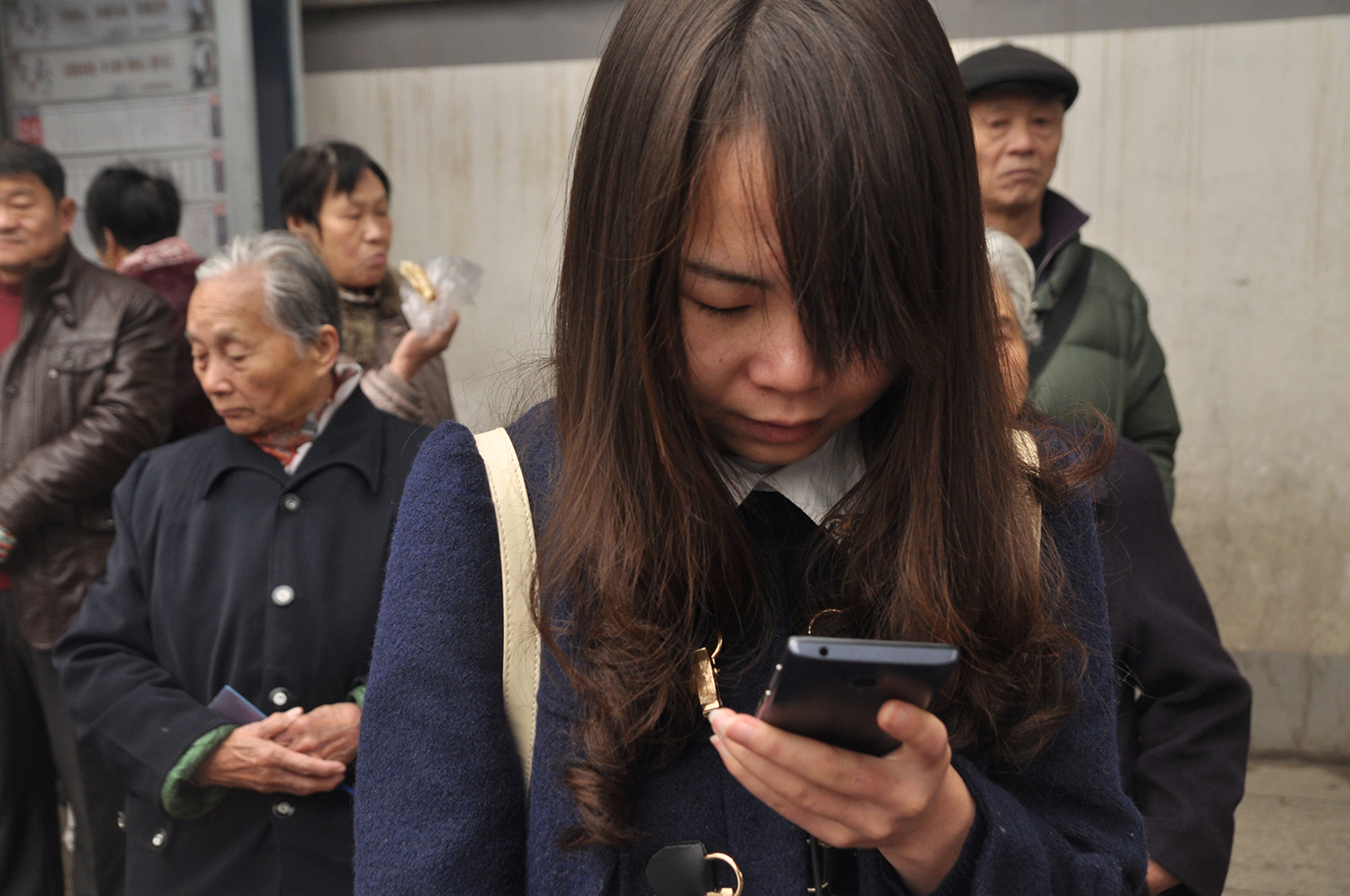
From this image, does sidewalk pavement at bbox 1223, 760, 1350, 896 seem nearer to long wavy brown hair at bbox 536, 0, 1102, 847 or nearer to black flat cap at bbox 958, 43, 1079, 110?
black flat cap at bbox 958, 43, 1079, 110

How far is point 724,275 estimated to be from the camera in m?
0.90

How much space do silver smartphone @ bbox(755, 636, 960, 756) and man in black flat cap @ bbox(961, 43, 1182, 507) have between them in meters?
1.99

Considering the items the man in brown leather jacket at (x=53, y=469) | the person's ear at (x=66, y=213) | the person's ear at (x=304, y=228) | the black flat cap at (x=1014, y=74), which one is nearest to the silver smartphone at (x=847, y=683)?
the black flat cap at (x=1014, y=74)

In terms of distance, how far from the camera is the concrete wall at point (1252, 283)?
424 cm

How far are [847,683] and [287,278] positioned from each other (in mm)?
2068

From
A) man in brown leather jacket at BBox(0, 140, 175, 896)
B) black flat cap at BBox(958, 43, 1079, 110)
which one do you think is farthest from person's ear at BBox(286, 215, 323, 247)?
black flat cap at BBox(958, 43, 1079, 110)

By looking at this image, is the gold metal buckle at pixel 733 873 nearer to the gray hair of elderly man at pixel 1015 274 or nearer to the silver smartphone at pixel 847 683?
the silver smartphone at pixel 847 683

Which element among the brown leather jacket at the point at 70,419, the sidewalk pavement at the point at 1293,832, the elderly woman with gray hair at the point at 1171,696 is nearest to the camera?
the elderly woman with gray hair at the point at 1171,696

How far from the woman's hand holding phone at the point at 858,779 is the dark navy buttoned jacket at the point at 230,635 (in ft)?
5.07

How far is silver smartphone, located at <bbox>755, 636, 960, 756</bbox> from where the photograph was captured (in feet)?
2.32

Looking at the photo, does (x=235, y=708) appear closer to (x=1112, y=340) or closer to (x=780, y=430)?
(x=780, y=430)

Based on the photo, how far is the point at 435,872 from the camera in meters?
0.97

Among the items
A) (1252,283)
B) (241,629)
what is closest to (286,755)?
(241,629)

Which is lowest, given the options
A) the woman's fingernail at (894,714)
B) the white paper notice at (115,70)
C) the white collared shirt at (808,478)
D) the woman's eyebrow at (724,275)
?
the woman's fingernail at (894,714)
